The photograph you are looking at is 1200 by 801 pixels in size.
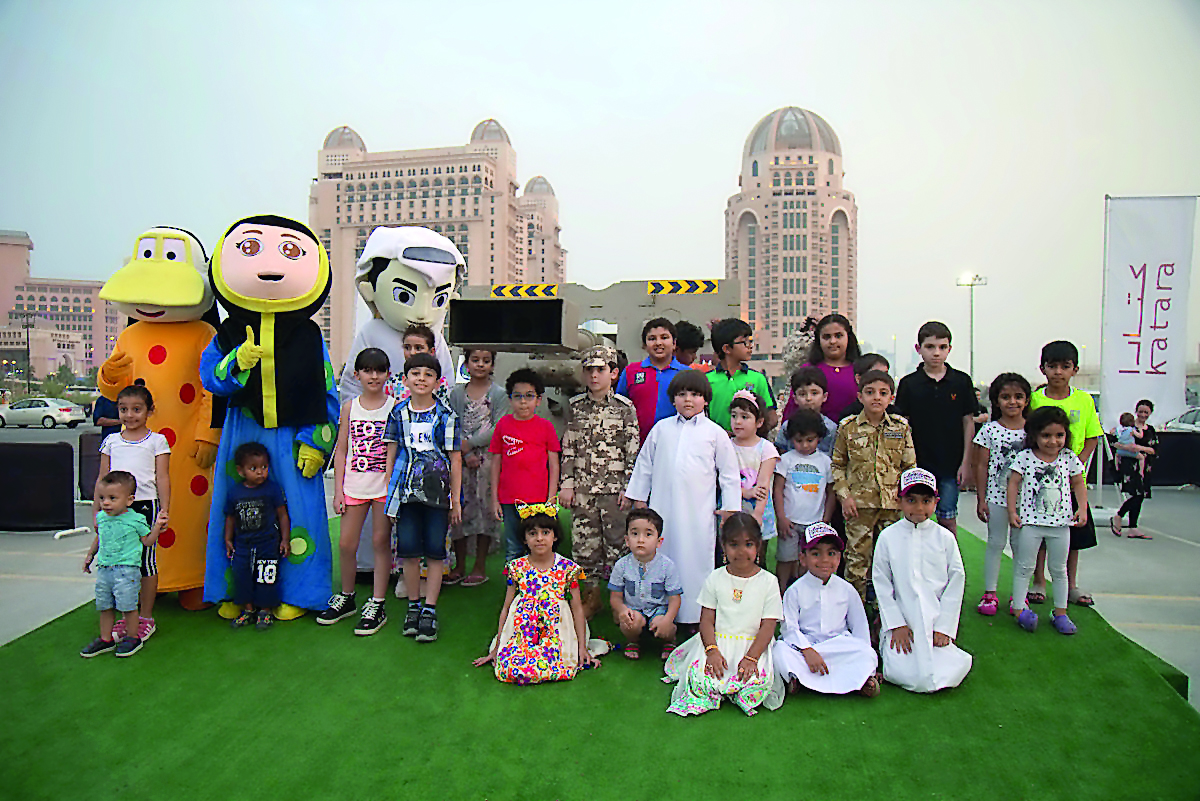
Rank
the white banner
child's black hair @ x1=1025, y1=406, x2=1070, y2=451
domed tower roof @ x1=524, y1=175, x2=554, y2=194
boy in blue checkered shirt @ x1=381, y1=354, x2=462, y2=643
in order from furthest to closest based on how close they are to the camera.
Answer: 1. domed tower roof @ x1=524, y1=175, x2=554, y2=194
2. the white banner
3. child's black hair @ x1=1025, y1=406, x2=1070, y2=451
4. boy in blue checkered shirt @ x1=381, y1=354, x2=462, y2=643

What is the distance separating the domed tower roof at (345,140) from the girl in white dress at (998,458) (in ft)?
194

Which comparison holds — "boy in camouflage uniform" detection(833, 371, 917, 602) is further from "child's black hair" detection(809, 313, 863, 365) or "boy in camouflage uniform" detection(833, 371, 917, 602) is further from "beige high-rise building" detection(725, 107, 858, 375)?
"beige high-rise building" detection(725, 107, 858, 375)

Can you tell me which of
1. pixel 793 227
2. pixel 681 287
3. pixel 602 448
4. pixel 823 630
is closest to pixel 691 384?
pixel 602 448

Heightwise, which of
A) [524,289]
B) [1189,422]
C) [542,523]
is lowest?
[1189,422]

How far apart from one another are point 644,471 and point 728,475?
1.46ft

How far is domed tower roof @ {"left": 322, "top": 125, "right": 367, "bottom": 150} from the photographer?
56.4 m

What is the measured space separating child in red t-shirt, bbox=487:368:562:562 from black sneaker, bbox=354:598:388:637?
741 millimetres

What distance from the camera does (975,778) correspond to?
8.71 feet

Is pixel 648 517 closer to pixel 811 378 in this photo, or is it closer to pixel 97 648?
pixel 811 378

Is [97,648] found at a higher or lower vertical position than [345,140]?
lower

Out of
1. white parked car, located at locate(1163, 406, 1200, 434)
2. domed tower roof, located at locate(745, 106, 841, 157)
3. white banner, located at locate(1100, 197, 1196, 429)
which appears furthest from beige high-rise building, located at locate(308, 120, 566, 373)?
white banner, located at locate(1100, 197, 1196, 429)

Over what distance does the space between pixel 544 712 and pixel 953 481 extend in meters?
2.67

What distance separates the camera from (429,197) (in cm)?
5291

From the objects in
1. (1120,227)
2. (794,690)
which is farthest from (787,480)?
(1120,227)
